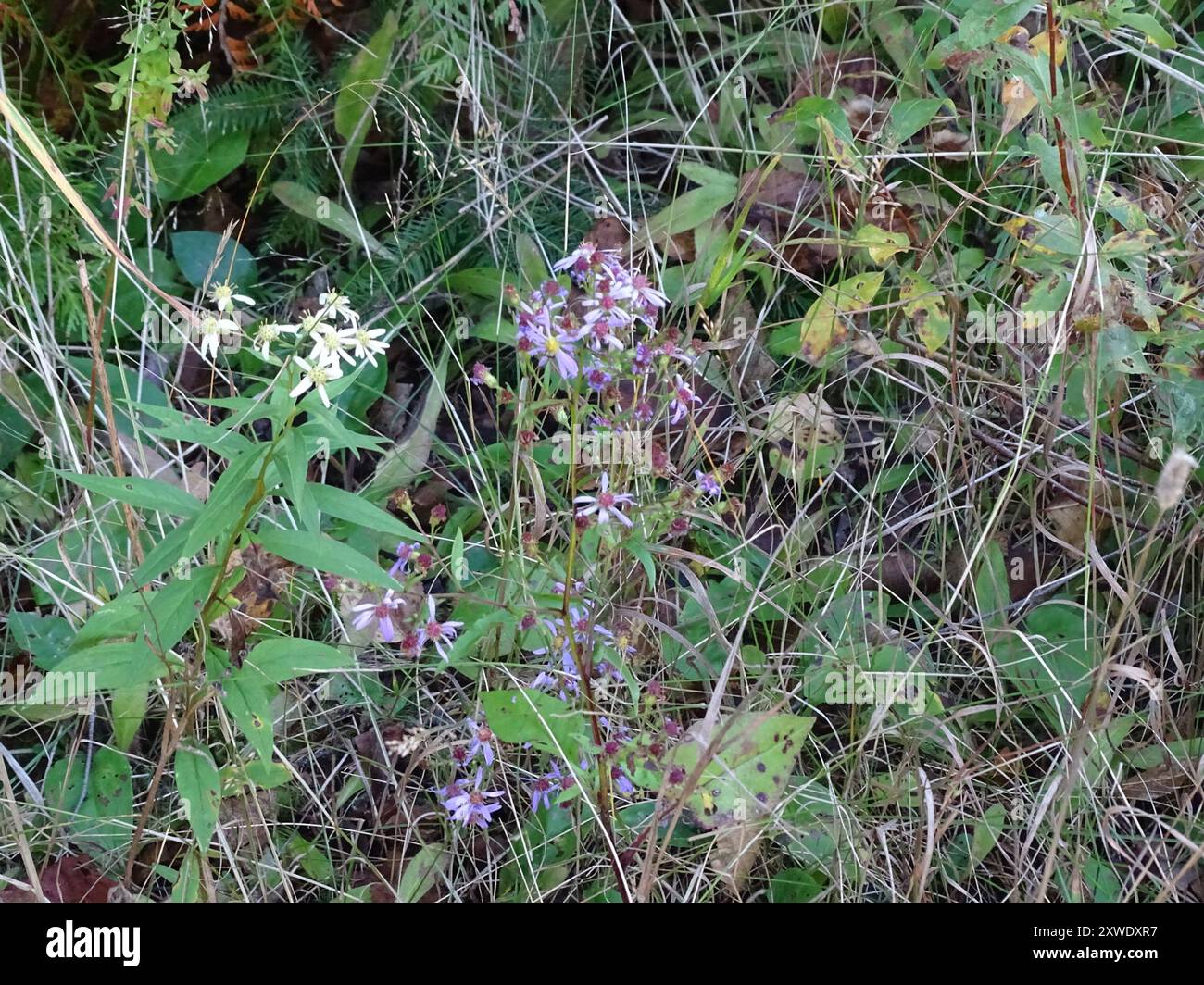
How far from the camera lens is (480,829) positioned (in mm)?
1955

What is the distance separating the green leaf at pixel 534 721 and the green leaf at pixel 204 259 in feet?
4.06

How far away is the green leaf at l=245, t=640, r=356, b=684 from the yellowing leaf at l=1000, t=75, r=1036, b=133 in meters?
1.63

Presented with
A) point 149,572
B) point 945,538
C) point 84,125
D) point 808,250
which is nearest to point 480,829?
point 149,572

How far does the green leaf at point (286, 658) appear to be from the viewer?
5.24 ft

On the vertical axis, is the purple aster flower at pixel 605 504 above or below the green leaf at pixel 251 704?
above

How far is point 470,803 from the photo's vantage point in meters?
1.84

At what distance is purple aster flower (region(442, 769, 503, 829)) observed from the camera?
5.97 ft

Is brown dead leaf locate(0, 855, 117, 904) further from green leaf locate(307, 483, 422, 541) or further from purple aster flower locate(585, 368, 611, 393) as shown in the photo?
purple aster flower locate(585, 368, 611, 393)

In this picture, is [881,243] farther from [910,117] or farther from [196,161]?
[196,161]

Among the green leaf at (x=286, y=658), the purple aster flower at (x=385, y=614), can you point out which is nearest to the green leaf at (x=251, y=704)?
the green leaf at (x=286, y=658)

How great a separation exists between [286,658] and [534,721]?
1.36 ft

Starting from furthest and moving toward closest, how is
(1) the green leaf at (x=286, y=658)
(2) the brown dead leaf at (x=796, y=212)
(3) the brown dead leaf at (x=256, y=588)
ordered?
(2) the brown dead leaf at (x=796, y=212), (3) the brown dead leaf at (x=256, y=588), (1) the green leaf at (x=286, y=658)

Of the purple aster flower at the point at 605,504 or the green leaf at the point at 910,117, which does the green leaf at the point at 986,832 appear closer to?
the purple aster flower at the point at 605,504

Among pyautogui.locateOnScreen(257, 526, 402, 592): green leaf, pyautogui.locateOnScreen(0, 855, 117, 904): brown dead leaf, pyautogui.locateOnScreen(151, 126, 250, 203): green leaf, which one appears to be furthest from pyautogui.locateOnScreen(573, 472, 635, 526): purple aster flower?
pyautogui.locateOnScreen(151, 126, 250, 203): green leaf
